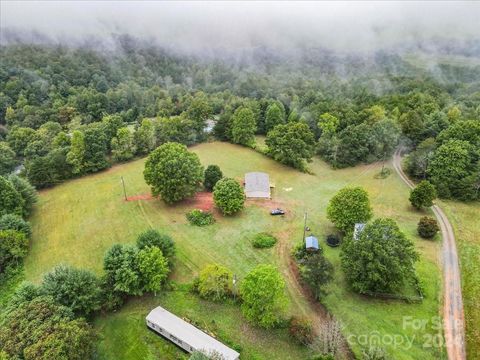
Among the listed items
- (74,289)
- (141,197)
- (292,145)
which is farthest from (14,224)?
(292,145)

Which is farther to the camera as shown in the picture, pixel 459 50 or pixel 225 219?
pixel 459 50

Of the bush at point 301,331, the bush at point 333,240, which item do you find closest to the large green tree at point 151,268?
the bush at point 301,331

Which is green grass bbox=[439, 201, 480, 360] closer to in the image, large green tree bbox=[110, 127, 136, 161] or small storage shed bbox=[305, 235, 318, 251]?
small storage shed bbox=[305, 235, 318, 251]

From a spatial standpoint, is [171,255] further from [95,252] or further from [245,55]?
[245,55]

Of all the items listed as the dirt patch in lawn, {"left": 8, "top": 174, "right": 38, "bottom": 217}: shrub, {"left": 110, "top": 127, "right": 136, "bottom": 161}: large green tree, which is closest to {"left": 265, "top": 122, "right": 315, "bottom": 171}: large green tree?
the dirt patch in lawn

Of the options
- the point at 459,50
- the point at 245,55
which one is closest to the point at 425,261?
the point at 459,50

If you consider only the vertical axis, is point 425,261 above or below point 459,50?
below
